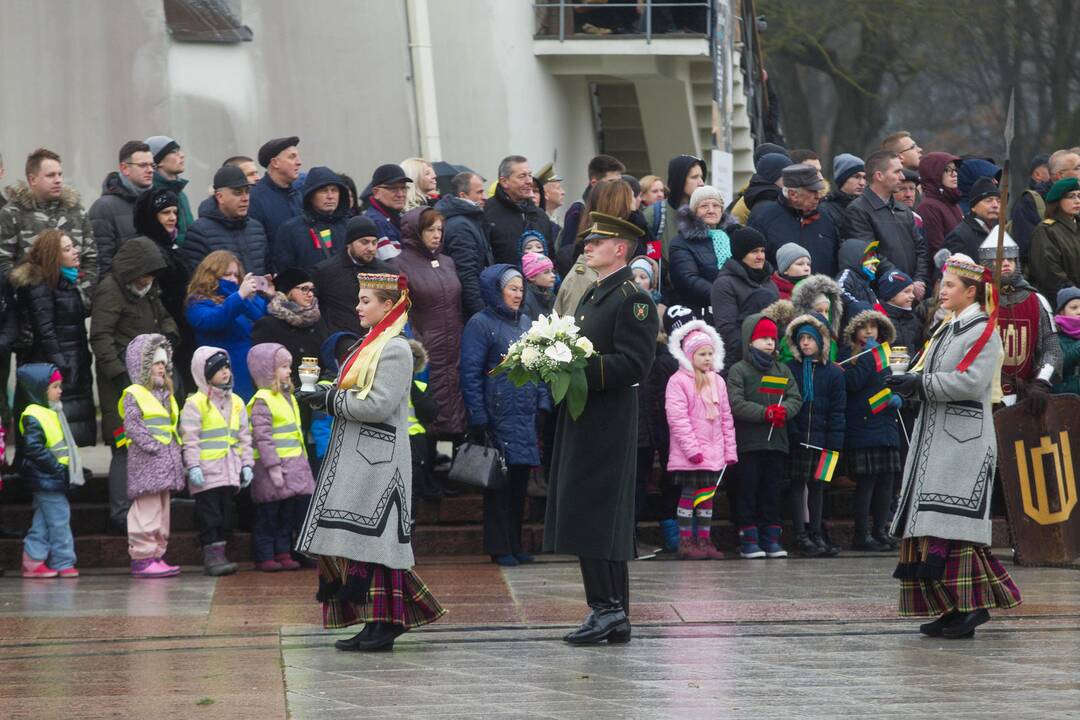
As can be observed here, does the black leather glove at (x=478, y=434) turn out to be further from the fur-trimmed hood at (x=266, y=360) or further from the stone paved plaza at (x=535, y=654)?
the fur-trimmed hood at (x=266, y=360)

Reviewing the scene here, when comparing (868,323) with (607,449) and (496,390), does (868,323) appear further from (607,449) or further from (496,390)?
(607,449)

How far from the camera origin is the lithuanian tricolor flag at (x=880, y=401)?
13.4 meters

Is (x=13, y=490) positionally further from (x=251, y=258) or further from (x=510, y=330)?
(x=510, y=330)

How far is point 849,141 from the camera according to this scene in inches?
1614

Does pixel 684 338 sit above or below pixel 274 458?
above

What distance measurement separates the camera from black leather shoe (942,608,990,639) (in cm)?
979

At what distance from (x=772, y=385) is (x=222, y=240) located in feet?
12.4

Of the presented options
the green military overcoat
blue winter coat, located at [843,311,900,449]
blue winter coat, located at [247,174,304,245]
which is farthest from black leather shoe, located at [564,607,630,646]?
blue winter coat, located at [247,174,304,245]

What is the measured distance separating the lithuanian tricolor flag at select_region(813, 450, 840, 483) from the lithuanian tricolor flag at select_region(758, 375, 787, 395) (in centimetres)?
51

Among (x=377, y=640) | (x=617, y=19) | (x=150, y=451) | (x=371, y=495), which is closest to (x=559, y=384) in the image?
(x=371, y=495)

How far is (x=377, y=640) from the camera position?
30.9ft

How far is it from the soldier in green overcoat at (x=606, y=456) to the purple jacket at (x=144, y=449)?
3286 millimetres

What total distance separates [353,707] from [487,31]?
520 inches

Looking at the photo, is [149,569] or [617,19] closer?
[149,569]
